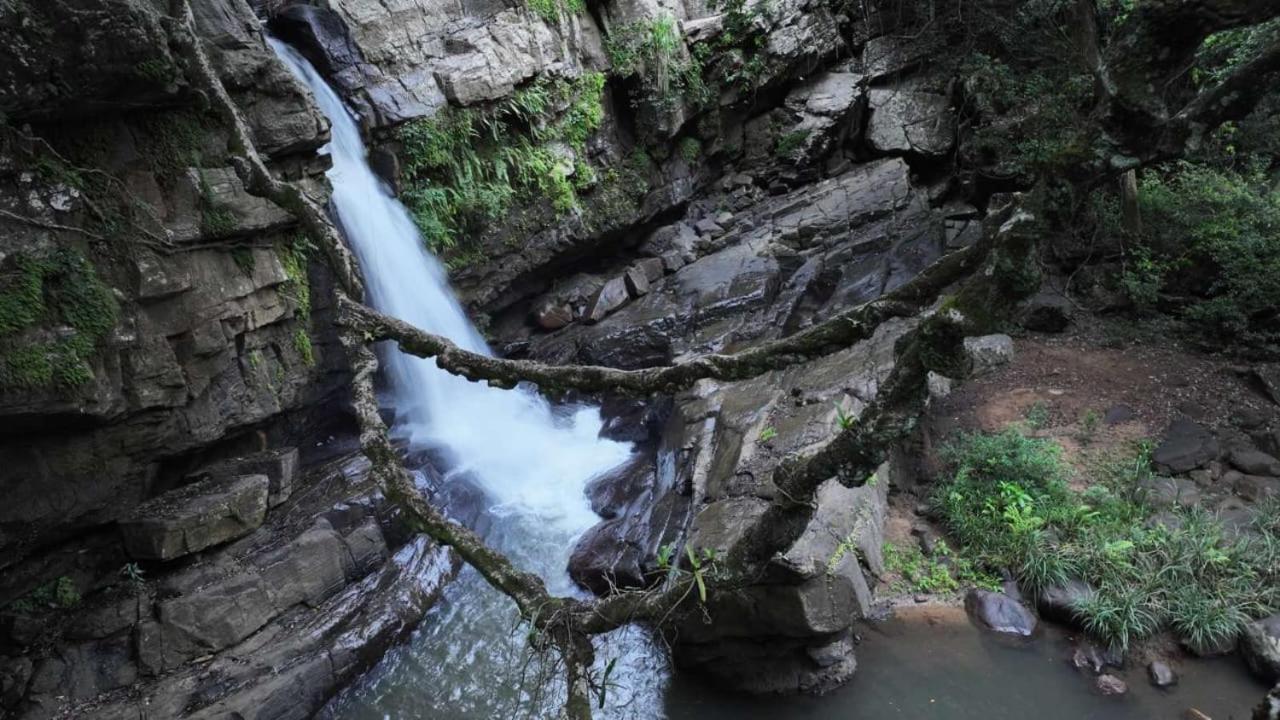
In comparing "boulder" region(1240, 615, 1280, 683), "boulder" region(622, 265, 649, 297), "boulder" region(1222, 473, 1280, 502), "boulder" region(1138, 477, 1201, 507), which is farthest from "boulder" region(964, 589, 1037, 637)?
"boulder" region(622, 265, 649, 297)

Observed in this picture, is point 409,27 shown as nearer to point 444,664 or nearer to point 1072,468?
point 444,664

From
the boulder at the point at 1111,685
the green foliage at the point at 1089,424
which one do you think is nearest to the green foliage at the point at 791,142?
the green foliage at the point at 1089,424

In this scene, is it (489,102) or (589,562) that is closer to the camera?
(589,562)

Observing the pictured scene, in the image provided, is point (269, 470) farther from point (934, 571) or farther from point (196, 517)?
point (934, 571)

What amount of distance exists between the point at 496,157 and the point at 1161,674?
A: 10678 millimetres

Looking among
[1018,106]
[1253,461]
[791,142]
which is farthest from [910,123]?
[1253,461]

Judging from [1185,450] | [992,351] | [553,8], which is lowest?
[1185,450]

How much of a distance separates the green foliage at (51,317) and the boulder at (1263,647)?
10530 millimetres

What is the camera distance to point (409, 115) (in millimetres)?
10078

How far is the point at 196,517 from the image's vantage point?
661 centimetres

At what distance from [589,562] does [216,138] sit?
6.15m

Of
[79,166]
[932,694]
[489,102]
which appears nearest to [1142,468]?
[932,694]

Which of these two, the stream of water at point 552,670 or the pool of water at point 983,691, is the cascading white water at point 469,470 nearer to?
the stream of water at point 552,670

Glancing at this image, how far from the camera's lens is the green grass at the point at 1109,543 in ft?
20.8
